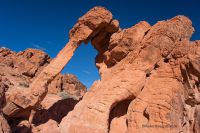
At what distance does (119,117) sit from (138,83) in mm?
1952

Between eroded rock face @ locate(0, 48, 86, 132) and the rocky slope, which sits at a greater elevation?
eroded rock face @ locate(0, 48, 86, 132)

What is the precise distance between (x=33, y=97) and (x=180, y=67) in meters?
7.87

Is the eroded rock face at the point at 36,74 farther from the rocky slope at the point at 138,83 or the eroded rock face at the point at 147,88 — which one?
the eroded rock face at the point at 147,88

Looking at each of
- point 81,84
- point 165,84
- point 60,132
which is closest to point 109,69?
point 165,84

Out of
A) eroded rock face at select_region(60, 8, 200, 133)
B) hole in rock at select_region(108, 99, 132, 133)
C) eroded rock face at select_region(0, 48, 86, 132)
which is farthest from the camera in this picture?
eroded rock face at select_region(0, 48, 86, 132)

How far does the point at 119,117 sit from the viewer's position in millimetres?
12773

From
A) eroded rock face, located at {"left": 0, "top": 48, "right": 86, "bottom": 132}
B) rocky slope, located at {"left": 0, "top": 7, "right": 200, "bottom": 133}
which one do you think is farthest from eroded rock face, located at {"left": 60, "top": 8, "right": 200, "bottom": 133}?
eroded rock face, located at {"left": 0, "top": 48, "right": 86, "bottom": 132}

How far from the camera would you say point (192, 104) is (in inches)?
543

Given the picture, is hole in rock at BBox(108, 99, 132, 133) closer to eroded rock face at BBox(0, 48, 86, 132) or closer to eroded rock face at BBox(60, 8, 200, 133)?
eroded rock face at BBox(60, 8, 200, 133)

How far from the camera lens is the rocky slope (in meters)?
11.6

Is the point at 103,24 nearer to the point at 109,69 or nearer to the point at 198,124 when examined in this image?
the point at 109,69

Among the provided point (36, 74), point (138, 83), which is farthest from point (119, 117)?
point (36, 74)

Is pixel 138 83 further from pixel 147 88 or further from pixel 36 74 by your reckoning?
pixel 36 74

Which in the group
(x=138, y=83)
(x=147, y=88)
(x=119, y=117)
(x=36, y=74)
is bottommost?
(x=119, y=117)
